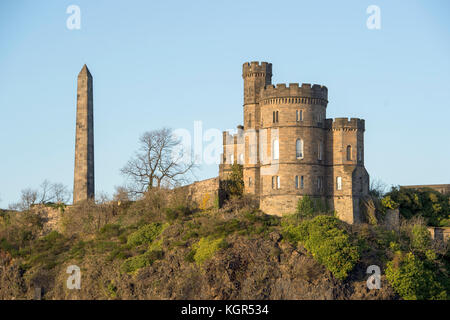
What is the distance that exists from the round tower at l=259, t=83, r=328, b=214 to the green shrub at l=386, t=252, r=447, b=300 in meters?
9.64

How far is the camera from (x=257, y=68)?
7331 cm

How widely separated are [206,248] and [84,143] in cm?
1969

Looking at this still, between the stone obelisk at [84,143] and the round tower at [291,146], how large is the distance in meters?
16.6

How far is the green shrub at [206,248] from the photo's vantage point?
202ft

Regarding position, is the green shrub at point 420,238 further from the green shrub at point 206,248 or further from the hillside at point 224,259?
the green shrub at point 206,248

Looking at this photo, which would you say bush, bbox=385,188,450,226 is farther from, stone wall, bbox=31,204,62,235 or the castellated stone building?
stone wall, bbox=31,204,62,235

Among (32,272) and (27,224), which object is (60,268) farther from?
(27,224)

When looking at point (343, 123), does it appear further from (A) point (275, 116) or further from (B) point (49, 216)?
(B) point (49, 216)

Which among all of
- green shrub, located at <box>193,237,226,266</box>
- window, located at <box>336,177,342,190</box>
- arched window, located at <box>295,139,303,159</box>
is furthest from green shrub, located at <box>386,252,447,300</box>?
green shrub, located at <box>193,237,226,266</box>

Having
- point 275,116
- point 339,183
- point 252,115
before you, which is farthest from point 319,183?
point 252,115

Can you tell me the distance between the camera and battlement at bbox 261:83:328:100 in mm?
68500

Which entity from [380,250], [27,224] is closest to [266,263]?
[380,250]

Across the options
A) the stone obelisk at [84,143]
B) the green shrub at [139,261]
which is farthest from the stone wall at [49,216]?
the green shrub at [139,261]

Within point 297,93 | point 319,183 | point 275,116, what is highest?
point 297,93
